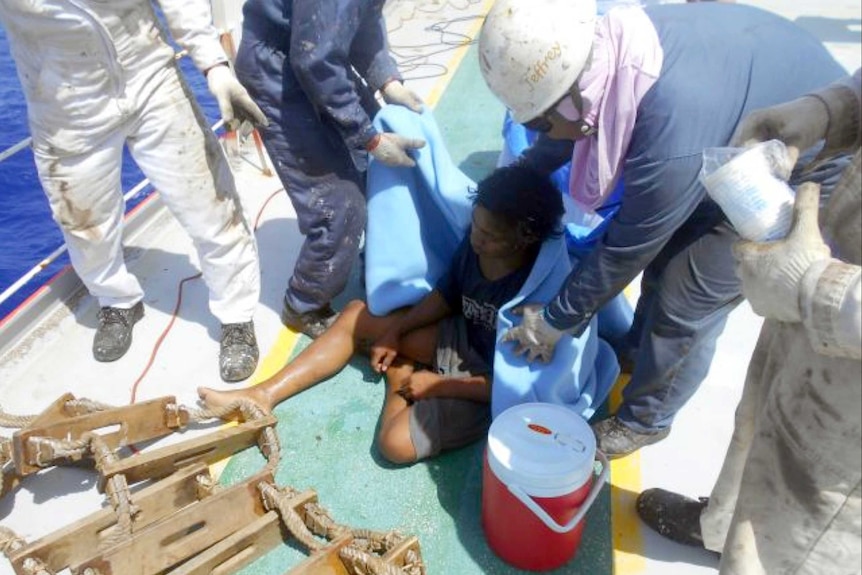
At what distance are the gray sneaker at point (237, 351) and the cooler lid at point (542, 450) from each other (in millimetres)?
1440

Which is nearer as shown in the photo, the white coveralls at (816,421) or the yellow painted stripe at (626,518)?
the white coveralls at (816,421)

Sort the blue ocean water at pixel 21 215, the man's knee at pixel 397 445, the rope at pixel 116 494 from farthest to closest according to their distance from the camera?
the blue ocean water at pixel 21 215 < the man's knee at pixel 397 445 < the rope at pixel 116 494

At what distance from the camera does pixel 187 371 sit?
320cm

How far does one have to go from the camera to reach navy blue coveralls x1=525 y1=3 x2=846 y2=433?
1805 millimetres

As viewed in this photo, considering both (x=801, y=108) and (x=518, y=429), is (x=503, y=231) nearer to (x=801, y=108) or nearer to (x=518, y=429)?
(x=518, y=429)

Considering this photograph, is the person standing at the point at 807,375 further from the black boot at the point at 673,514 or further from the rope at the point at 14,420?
the rope at the point at 14,420

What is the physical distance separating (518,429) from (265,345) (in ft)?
5.35

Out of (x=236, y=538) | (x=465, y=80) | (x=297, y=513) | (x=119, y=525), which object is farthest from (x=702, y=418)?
(x=465, y=80)

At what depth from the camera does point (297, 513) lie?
239 centimetres

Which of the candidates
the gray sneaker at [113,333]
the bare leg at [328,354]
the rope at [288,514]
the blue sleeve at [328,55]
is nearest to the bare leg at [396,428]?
the bare leg at [328,354]

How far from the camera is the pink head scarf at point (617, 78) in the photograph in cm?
180

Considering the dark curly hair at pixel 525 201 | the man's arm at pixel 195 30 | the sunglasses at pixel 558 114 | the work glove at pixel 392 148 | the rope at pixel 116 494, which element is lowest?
the rope at pixel 116 494

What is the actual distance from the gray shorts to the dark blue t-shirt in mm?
53

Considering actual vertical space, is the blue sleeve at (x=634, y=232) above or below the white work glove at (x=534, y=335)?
above
